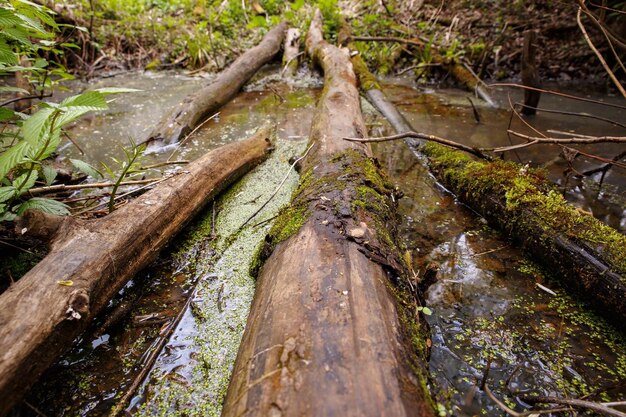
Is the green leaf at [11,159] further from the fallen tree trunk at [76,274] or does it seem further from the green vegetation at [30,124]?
the fallen tree trunk at [76,274]

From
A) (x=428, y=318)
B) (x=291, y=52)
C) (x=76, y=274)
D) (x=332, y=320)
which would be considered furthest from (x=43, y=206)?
(x=291, y=52)

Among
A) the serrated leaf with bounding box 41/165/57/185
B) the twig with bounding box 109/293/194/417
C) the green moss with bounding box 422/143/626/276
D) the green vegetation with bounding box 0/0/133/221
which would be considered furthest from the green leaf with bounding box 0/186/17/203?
the green moss with bounding box 422/143/626/276

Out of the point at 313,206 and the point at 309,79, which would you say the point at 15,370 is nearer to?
the point at 313,206

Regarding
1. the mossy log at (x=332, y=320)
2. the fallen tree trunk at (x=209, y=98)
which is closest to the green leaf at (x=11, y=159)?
the mossy log at (x=332, y=320)

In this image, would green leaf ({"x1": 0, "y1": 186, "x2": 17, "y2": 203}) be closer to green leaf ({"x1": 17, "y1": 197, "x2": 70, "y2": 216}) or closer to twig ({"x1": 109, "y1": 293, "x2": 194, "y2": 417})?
green leaf ({"x1": 17, "y1": 197, "x2": 70, "y2": 216})

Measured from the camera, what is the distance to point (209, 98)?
405cm

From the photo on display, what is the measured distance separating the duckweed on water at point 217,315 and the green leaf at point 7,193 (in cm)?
83

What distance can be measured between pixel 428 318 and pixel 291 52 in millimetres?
5711

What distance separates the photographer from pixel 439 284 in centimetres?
186

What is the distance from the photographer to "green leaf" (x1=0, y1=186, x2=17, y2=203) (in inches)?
56.1

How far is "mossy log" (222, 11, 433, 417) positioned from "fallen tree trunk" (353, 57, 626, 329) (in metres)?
0.77

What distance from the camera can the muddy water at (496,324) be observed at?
4.39ft

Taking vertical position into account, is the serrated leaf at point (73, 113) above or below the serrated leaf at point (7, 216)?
above

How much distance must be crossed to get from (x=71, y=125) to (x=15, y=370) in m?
3.64
